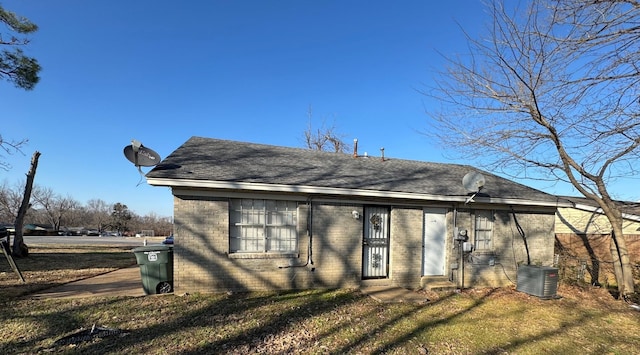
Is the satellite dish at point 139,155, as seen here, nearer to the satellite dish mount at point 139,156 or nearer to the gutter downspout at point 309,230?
the satellite dish mount at point 139,156

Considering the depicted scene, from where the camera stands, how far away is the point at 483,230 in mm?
9820

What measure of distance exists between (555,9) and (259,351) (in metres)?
7.05

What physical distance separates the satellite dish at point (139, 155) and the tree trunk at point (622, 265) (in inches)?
485

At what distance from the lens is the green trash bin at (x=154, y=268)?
7.32 m

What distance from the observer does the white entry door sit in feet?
30.4

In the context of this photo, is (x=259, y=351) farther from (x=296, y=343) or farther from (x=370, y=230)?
(x=370, y=230)

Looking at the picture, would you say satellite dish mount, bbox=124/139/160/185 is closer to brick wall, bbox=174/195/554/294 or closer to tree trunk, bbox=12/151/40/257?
brick wall, bbox=174/195/554/294

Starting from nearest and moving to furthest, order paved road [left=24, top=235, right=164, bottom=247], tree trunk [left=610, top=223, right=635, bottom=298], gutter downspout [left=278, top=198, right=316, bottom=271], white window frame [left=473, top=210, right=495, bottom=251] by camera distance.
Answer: gutter downspout [left=278, top=198, right=316, bottom=271], tree trunk [left=610, top=223, right=635, bottom=298], white window frame [left=473, top=210, right=495, bottom=251], paved road [left=24, top=235, right=164, bottom=247]

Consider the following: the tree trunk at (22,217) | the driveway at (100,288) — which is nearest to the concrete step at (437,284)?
the driveway at (100,288)

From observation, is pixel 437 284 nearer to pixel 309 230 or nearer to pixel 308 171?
pixel 309 230

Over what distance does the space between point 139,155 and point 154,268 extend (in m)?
2.65

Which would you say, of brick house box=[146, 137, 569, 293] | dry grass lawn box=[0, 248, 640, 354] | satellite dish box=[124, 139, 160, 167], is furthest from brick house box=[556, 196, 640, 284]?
satellite dish box=[124, 139, 160, 167]

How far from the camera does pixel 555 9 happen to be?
17.5 ft

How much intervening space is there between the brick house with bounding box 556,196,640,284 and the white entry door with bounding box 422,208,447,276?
450 centimetres
